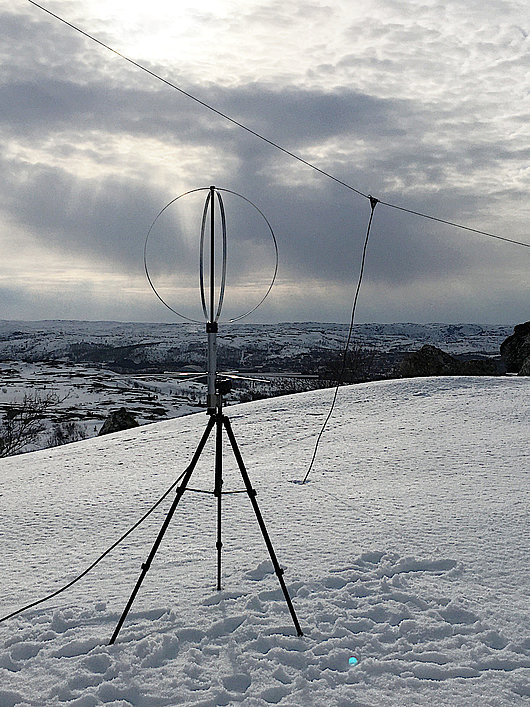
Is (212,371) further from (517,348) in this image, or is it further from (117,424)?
(517,348)

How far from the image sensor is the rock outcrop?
18141mm

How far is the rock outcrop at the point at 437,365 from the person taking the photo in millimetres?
18141

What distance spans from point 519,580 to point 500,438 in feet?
16.9

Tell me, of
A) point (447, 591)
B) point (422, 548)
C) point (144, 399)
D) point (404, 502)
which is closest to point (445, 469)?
point (404, 502)

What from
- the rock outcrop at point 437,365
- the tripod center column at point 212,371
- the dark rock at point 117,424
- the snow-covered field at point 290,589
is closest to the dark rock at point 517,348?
the rock outcrop at point 437,365

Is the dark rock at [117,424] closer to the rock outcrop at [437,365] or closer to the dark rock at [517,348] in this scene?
the rock outcrop at [437,365]

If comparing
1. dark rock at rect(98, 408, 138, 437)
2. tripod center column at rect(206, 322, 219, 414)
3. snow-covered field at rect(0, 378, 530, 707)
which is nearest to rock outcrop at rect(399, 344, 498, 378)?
dark rock at rect(98, 408, 138, 437)

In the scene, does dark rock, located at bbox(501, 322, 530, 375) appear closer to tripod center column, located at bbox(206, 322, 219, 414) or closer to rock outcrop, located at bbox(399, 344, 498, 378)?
rock outcrop, located at bbox(399, 344, 498, 378)

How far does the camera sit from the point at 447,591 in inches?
149

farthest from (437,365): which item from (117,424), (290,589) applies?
(290,589)

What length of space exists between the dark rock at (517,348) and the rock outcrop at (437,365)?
849 millimetres

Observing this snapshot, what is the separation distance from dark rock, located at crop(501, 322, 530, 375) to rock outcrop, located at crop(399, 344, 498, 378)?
0.85 meters

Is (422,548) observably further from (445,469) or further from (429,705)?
(445,469)

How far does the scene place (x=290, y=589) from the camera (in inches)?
152
